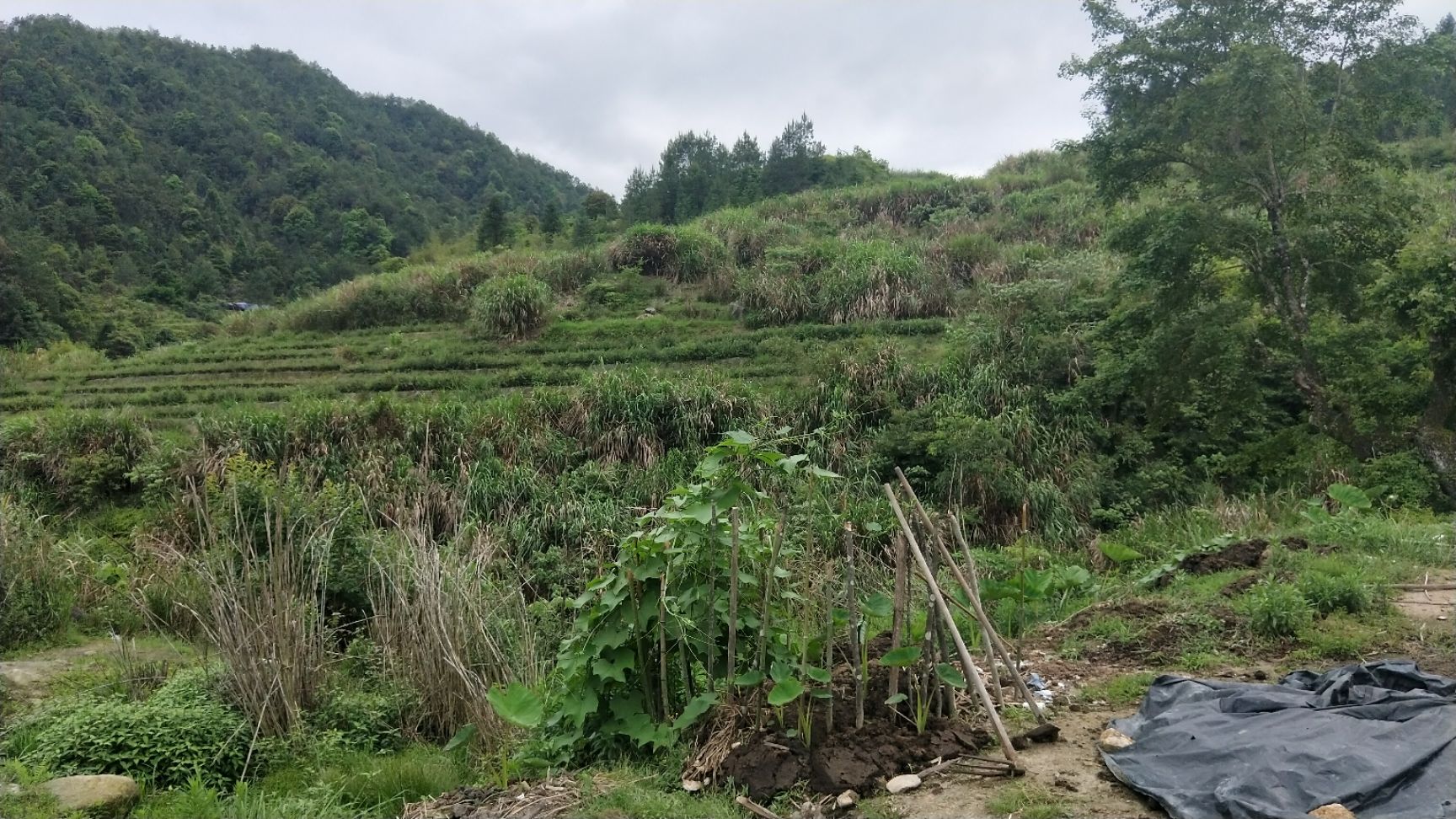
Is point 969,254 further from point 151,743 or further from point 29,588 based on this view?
point 151,743

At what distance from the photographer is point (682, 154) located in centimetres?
3534

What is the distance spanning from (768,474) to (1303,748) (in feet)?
13.9

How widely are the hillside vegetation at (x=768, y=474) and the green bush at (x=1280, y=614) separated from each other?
0.09ft

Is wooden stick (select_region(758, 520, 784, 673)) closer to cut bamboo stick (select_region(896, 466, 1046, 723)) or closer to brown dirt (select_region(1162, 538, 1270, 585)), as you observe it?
cut bamboo stick (select_region(896, 466, 1046, 723))

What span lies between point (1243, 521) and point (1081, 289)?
586cm

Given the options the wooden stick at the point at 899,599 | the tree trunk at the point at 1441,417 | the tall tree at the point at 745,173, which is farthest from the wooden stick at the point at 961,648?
the tall tree at the point at 745,173

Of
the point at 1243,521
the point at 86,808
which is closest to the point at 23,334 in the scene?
the point at 86,808

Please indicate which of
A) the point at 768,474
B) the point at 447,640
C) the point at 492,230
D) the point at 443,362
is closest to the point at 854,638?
the point at 447,640

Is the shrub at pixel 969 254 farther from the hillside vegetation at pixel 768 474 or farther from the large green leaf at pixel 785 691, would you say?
the large green leaf at pixel 785 691

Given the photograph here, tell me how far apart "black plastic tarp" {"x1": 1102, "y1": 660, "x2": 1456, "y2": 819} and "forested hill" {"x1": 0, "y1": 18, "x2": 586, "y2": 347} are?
27972 millimetres

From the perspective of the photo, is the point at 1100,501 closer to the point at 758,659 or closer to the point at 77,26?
the point at 758,659

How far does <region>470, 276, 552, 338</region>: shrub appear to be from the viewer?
16625mm

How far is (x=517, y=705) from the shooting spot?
3.60 m

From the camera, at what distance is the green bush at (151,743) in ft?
13.5
